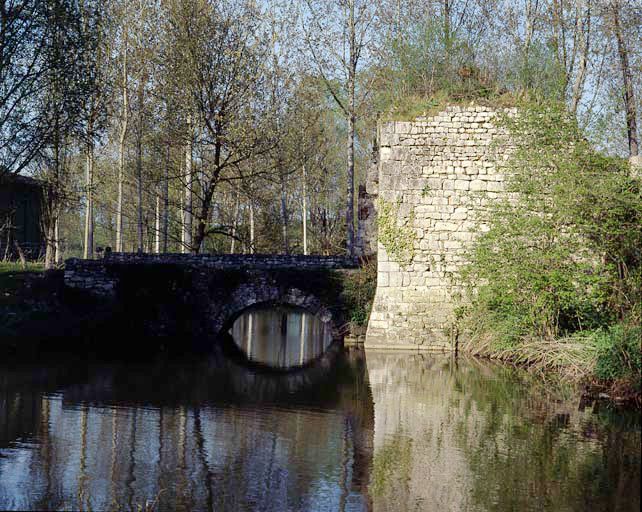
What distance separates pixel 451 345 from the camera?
51.1 feet

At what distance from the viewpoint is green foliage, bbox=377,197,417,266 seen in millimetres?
15586

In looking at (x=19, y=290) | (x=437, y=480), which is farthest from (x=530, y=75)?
(x=19, y=290)

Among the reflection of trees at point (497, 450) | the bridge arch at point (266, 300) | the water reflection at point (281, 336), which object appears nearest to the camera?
the reflection of trees at point (497, 450)

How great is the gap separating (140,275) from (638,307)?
1074cm

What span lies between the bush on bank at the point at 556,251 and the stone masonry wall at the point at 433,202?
484mm

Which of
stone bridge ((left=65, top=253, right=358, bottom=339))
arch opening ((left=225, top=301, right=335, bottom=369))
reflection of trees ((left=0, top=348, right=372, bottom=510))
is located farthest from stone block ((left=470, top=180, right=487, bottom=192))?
arch opening ((left=225, top=301, right=335, bottom=369))

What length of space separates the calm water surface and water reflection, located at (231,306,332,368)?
3.70 metres

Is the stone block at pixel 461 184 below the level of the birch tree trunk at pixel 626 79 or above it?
below

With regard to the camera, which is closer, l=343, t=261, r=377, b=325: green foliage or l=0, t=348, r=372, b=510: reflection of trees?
l=0, t=348, r=372, b=510: reflection of trees

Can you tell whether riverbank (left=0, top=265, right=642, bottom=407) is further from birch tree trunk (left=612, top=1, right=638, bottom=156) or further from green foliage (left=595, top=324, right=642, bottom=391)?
birch tree trunk (left=612, top=1, right=638, bottom=156)

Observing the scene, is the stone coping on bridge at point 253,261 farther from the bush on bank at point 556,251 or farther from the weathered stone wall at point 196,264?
the bush on bank at point 556,251

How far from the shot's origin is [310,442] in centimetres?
875

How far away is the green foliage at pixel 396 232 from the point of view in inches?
614

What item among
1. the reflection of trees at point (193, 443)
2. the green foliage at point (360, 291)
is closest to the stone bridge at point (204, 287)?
the green foliage at point (360, 291)
